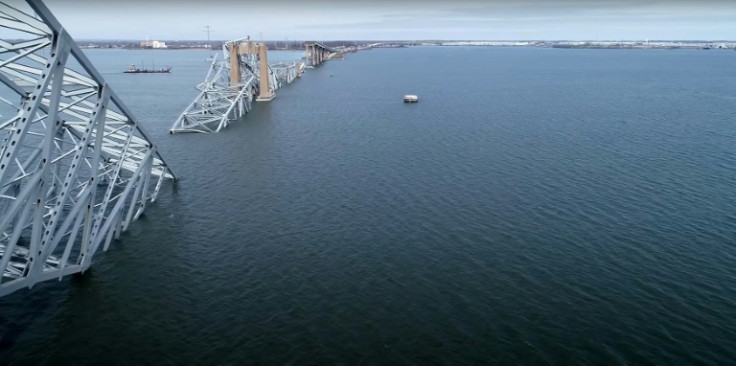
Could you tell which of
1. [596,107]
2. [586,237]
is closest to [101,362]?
[586,237]

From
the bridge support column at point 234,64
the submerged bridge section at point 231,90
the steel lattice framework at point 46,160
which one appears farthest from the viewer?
the bridge support column at point 234,64

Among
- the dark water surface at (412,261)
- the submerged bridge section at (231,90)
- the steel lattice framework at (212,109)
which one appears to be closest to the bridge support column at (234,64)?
the submerged bridge section at (231,90)

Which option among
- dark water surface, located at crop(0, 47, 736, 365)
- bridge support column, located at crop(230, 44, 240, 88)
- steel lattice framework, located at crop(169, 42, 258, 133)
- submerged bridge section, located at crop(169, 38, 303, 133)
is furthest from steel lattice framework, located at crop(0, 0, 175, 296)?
bridge support column, located at crop(230, 44, 240, 88)

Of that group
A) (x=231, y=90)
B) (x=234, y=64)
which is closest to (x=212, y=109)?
(x=231, y=90)

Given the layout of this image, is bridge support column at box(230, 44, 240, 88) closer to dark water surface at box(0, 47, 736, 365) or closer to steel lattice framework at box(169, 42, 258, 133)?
steel lattice framework at box(169, 42, 258, 133)

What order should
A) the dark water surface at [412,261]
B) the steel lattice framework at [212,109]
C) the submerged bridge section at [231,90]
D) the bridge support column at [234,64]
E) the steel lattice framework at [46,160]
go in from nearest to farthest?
the steel lattice framework at [46,160], the dark water surface at [412,261], the steel lattice framework at [212,109], the submerged bridge section at [231,90], the bridge support column at [234,64]

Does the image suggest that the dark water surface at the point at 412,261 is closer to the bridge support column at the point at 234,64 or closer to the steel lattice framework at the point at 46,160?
the steel lattice framework at the point at 46,160

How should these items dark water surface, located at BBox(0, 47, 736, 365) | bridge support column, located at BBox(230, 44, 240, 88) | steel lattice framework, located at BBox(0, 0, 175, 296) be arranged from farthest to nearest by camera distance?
bridge support column, located at BBox(230, 44, 240, 88)
dark water surface, located at BBox(0, 47, 736, 365)
steel lattice framework, located at BBox(0, 0, 175, 296)
